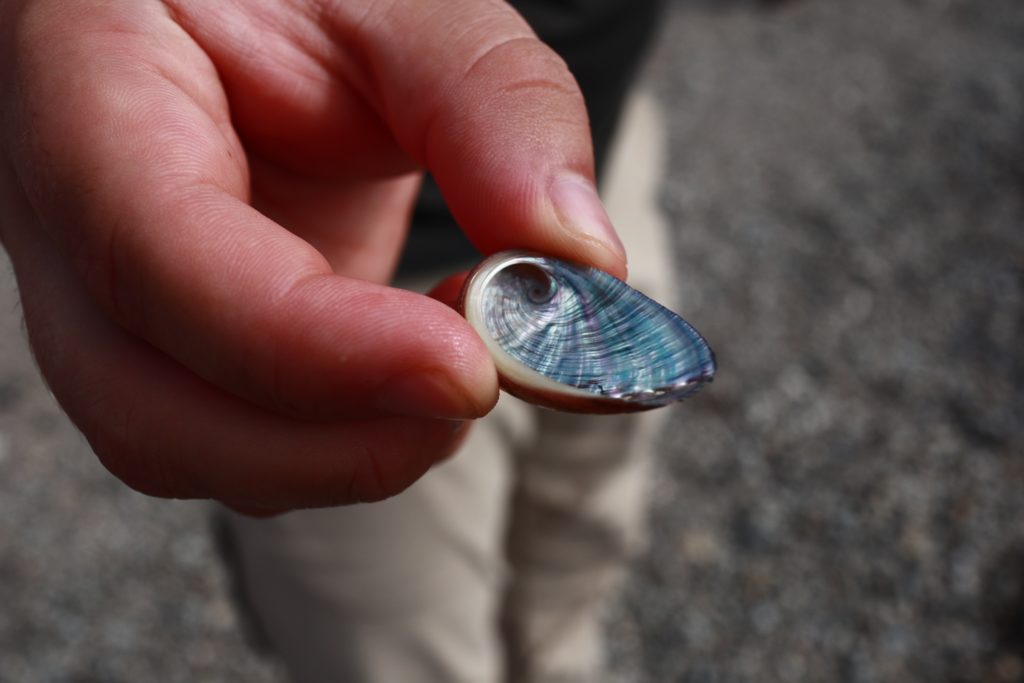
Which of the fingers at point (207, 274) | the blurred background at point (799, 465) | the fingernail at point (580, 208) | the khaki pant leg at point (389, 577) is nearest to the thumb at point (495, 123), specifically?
the fingernail at point (580, 208)

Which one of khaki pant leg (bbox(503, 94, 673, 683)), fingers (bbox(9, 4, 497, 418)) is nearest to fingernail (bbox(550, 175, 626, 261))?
fingers (bbox(9, 4, 497, 418))

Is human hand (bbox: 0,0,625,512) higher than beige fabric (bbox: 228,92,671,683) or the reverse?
higher

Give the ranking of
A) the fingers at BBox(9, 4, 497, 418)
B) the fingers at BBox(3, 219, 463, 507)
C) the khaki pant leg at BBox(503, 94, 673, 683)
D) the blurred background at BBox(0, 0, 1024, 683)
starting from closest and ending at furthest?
the fingers at BBox(9, 4, 497, 418) < the fingers at BBox(3, 219, 463, 507) < the khaki pant leg at BBox(503, 94, 673, 683) < the blurred background at BBox(0, 0, 1024, 683)

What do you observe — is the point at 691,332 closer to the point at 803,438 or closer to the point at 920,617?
the point at 920,617

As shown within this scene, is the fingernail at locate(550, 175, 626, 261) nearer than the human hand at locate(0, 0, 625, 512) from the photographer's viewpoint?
No

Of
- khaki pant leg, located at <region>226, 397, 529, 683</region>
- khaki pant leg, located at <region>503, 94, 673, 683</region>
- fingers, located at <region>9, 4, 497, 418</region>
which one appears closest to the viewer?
fingers, located at <region>9, 4, 497, 418</region>

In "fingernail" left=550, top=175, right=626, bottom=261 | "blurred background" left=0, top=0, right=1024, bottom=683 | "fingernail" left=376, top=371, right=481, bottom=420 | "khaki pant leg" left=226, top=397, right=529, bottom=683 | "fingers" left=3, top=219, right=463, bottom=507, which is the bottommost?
"blurred background" left=0, top=0, right=1024, bottom=683

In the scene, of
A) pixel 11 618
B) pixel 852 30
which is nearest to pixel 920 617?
pixel 11 618

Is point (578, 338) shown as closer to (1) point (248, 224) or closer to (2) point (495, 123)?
(2) point (495, 123)

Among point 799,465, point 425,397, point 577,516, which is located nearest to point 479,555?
point 577,516

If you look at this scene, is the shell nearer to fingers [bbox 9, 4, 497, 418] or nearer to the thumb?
the thumb
